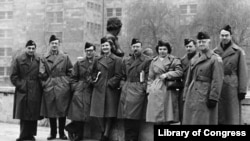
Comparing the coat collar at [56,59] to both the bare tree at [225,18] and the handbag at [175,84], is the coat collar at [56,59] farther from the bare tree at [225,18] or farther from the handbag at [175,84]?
the bare tree at [225,18]

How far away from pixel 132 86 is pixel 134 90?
3.5 inches

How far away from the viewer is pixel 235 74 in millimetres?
7969

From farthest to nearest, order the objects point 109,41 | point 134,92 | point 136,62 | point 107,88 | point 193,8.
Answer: point 193,8 → point 109,41 → point 107,88 → point 136,62 → point 134,92

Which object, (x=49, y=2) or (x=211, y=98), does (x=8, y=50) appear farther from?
(x=211, y=98)

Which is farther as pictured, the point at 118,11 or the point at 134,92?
the point at 118,11

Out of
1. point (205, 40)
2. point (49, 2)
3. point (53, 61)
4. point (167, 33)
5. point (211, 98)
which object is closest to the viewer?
point (211, 98)

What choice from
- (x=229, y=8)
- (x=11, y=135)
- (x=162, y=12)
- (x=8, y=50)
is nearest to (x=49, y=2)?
(x=8, y=50)

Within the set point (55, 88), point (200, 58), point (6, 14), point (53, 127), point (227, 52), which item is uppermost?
point (6, 14)

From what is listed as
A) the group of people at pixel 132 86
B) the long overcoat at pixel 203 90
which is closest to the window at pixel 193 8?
the group of people at pixel 132 86

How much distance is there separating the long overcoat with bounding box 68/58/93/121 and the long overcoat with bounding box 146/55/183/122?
5.05ft

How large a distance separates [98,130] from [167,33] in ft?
114

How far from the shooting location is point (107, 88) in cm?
895

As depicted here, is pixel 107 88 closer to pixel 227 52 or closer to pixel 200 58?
pixel 200 58

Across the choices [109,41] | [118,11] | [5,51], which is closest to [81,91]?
[109,41]
